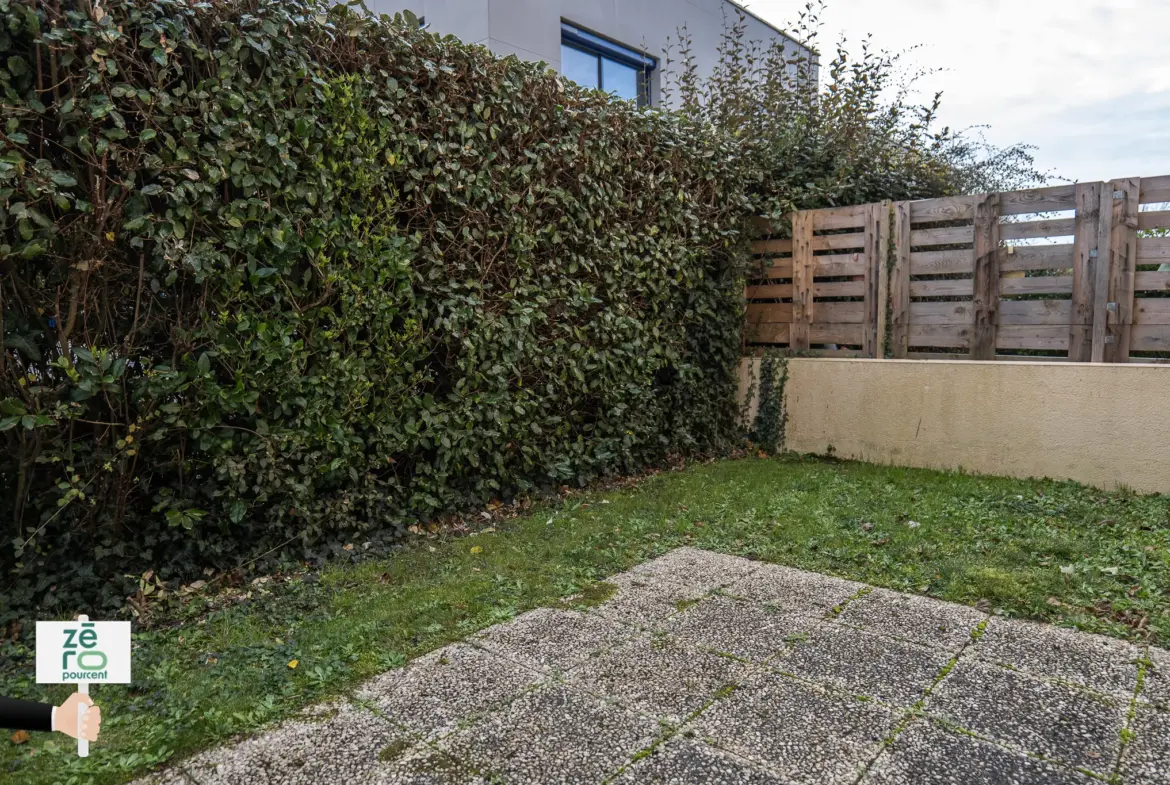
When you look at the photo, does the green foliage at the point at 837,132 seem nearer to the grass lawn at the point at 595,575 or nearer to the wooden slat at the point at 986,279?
the wooden slat at the point at 986,279

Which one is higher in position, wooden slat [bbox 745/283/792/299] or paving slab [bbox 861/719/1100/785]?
wooden slat [bbox 745/283/792/299]

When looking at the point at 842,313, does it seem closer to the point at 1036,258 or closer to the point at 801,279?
the point at 801,279

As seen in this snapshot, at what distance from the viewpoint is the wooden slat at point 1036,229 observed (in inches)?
218

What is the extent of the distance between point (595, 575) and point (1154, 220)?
4757 millimetres

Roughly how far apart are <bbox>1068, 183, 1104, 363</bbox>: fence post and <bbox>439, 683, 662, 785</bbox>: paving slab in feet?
16.2

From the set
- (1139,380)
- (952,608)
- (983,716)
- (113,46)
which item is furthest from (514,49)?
(983,716)

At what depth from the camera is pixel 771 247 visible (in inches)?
277

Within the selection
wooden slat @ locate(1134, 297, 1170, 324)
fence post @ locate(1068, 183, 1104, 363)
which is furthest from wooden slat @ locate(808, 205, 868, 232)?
wooden slat @ locate(1134, 297, 1170, 324)

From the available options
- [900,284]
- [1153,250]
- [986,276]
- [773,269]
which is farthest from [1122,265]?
[773,269]

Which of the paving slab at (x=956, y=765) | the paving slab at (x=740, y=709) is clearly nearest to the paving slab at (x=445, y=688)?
the paving slab at (x=740, y=709)

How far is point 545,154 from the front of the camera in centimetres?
491

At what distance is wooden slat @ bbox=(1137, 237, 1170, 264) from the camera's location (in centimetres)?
516

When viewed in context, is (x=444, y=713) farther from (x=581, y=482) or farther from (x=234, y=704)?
(x=581, y=482)

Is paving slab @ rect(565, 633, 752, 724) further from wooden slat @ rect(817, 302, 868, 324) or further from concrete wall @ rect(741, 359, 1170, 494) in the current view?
wooden slat @ rect(817, 302, 868, 324)
